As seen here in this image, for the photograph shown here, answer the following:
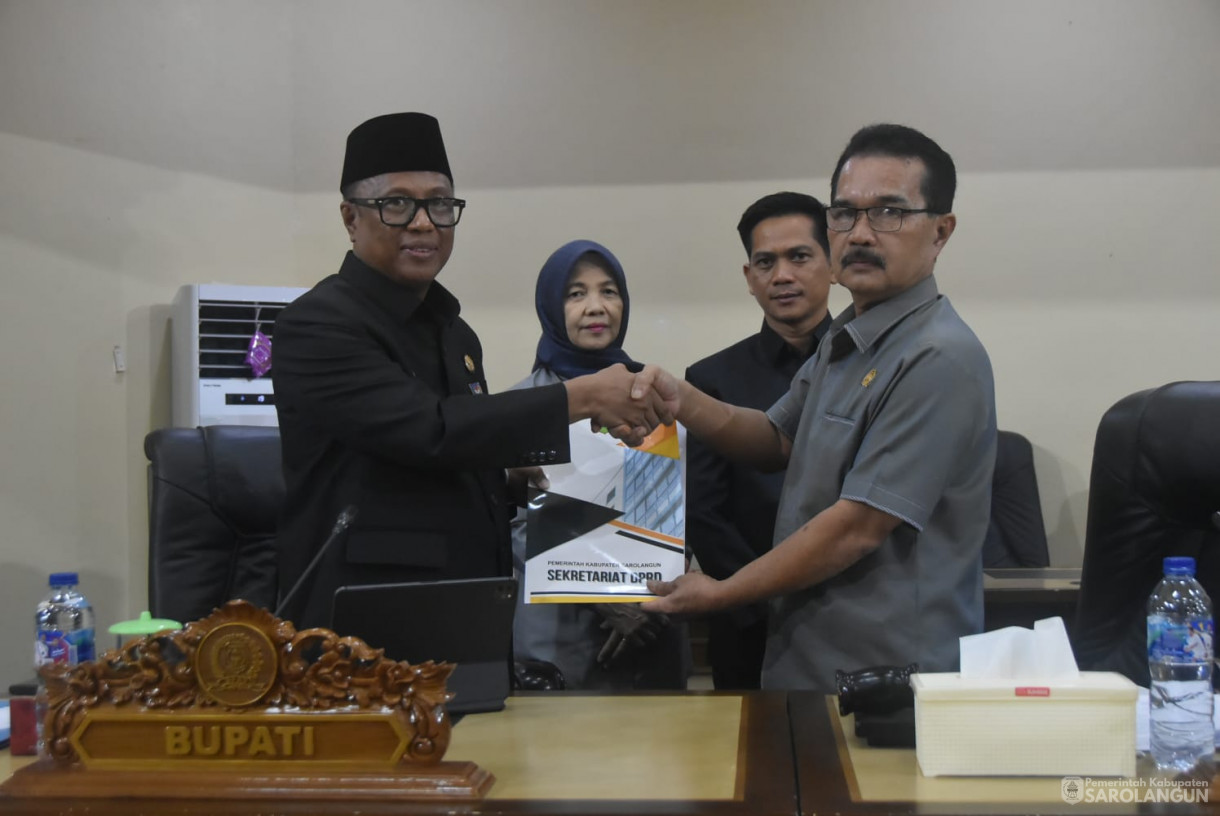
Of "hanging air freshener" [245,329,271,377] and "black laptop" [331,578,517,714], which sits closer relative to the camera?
"black laptop" [331,578,517,714]

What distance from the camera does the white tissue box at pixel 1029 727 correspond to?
1.28 meters

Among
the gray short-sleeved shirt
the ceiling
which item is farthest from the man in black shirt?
the ceiling

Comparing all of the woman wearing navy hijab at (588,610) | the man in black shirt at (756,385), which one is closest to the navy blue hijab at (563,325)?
the woman wearing navy hijab at (588,610)

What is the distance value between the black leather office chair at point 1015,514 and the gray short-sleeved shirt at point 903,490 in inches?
75.5

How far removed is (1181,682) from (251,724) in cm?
111

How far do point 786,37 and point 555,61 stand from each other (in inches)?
33.5

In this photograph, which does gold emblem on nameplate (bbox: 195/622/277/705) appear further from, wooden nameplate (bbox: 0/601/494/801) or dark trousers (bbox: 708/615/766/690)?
dark trousers (bbox: 708/615/766/690)

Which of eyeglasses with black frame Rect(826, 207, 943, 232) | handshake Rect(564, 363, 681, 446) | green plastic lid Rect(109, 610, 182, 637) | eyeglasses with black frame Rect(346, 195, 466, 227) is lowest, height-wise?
green plastic lid Rect(109, 610, 182, 637)

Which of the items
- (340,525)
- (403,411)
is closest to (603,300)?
(403,411)

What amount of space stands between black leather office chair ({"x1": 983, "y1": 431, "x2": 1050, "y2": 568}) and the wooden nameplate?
2661 millimetres

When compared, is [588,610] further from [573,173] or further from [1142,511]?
[573,173]

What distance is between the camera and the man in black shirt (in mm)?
2436

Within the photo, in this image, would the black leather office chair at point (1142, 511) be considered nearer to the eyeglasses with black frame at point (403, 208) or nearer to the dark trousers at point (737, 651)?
the dark trousers at point (737, 651)

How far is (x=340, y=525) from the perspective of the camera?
1.42 meters
